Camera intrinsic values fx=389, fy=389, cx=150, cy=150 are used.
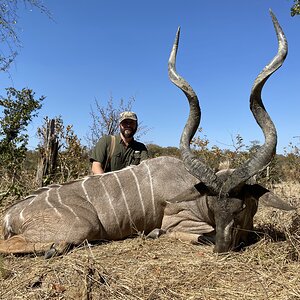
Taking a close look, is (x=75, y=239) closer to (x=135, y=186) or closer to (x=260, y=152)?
(x=135, y=186)

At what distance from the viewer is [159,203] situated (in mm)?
3850

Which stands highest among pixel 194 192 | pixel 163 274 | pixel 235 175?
pixel 235 175

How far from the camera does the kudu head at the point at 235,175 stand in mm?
2908

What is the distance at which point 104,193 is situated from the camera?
12.3 feet

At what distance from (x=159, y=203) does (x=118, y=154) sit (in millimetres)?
1231

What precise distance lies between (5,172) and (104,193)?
3.04 m

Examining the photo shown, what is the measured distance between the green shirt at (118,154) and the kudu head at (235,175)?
162cm

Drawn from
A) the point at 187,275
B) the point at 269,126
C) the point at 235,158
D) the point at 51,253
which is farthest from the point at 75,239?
the point at 235,158

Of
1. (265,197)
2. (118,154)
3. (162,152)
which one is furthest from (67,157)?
(162,152)

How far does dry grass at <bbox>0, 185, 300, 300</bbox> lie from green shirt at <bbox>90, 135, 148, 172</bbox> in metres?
1.79

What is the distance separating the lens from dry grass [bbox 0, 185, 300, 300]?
2074mm

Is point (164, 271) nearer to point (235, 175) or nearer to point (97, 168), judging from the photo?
point (235, 175)

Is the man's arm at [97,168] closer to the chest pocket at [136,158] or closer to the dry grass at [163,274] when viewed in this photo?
the chest pocket at [136,158]

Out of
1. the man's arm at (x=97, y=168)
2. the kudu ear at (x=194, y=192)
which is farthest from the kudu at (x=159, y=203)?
the man's arm at (x=97, y=168)
